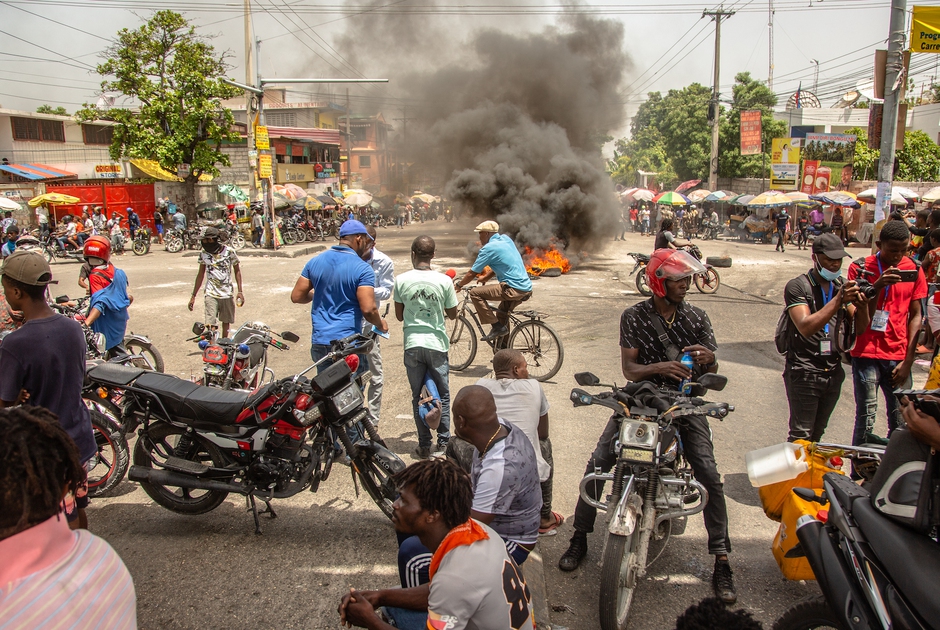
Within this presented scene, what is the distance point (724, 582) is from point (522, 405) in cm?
134

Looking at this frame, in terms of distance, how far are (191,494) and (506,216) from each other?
17.0 meters

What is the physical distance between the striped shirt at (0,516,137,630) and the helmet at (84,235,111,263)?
5203 mm

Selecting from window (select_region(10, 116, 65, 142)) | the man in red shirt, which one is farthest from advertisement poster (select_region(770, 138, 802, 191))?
window (select_region(10, 116, 65, 142))

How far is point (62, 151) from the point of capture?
3650 centimetres

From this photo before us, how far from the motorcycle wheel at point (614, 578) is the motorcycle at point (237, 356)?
3.55 meters

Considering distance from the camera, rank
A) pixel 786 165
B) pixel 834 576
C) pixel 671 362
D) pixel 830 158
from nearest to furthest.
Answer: pixel 834 576, pixel 671 362, pixel 786 165, pixel 830 158

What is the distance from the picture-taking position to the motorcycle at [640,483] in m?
2.91

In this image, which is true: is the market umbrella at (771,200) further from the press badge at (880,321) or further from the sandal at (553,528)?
the sandal at (553,528)

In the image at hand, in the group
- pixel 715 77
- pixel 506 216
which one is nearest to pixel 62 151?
pixel 506 216

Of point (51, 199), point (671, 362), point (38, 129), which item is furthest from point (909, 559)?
point (38, 129)

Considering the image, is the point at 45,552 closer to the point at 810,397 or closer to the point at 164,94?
the point at 810,397

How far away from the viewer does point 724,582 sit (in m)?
3.29

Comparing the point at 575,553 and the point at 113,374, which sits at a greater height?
the point at 113,374

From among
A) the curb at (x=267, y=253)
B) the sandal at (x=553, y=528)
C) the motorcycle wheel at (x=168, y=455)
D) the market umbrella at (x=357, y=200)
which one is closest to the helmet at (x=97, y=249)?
the motorcycle wheel at (x=168, y=455)
